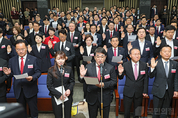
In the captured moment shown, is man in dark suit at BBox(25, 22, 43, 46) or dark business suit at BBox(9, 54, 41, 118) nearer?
dark business suit at BBox(9, 54, 41, 118)

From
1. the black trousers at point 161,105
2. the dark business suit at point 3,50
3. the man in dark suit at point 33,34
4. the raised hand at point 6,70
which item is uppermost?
the man in dark suit at point 33,34

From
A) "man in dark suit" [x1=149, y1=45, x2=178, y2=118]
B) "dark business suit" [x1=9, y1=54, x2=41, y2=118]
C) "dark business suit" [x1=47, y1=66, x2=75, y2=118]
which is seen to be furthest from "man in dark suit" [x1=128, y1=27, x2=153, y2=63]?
"dark business suit" [x1=9, y1=54, x2=41, y2=118]

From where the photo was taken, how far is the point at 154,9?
11.0m

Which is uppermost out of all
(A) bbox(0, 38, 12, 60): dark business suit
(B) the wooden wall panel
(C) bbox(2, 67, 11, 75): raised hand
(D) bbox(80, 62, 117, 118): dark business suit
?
(B) the wooden wall panel

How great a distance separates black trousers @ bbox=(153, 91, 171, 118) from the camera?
3.03 m

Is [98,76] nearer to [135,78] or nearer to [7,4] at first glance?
[135,78]

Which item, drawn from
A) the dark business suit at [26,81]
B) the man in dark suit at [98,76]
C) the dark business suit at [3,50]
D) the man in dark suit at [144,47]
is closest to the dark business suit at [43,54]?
the dark business suit at [3,50]

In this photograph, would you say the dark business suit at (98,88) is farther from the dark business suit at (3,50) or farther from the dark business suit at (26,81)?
the dark business suit at (3,50)

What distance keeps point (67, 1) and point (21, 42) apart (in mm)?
11522

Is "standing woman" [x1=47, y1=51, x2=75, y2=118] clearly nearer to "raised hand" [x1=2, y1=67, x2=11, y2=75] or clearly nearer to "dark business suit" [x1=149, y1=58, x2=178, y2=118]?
"raised hand" [x1=2, y1=67, x2=11, y2=75]

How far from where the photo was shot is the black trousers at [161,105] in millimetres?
3033

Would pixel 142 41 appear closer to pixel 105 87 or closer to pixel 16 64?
pixel 105 87

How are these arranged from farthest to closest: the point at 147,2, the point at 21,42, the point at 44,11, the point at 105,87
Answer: the point at 44,11
the point at 147,2
the point at 21,42
the point at 105,87

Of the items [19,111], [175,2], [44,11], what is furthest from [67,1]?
[19,111]
